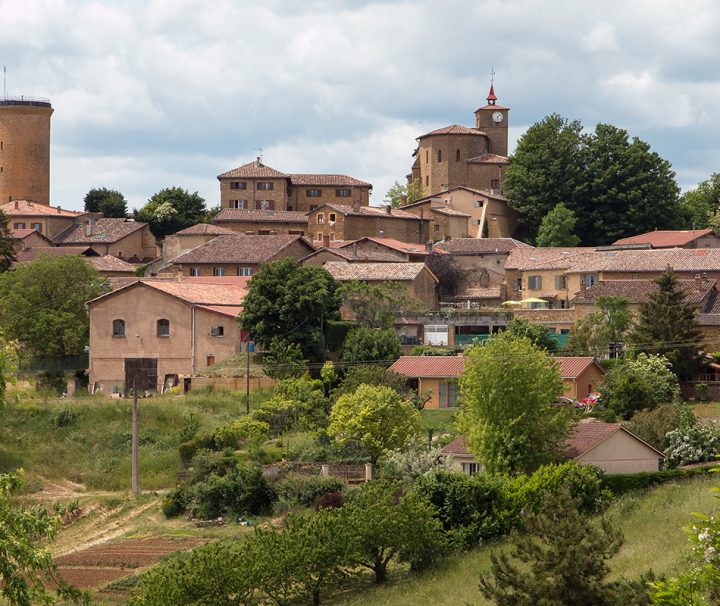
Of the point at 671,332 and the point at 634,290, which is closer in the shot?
the point at 671,332

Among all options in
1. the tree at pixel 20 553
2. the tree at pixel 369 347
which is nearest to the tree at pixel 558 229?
the tree at pixel 369 347

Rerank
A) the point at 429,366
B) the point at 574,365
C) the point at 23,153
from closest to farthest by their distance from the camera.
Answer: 1. the point at 574,365
2. the point at 429,366
3. the point at 23,153

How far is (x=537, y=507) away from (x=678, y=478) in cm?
508

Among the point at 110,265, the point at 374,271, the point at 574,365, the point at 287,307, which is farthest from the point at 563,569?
the point at 110,265

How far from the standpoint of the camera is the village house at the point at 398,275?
62938 millimetres

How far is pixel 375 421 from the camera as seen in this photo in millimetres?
41281

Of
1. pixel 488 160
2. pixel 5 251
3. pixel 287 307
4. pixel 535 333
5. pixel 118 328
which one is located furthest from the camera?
pixel 488 160

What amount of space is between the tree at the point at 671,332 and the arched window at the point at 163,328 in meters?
18.3

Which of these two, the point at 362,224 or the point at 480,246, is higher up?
the point at 362,224

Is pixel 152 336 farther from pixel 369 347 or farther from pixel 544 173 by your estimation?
pixel 544 173

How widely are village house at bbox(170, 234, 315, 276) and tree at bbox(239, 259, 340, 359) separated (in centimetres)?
1541

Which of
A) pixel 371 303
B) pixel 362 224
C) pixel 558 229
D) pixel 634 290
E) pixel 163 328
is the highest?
pixel 362 224

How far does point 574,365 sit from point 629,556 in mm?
20836

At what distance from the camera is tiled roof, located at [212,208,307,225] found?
82062mm
